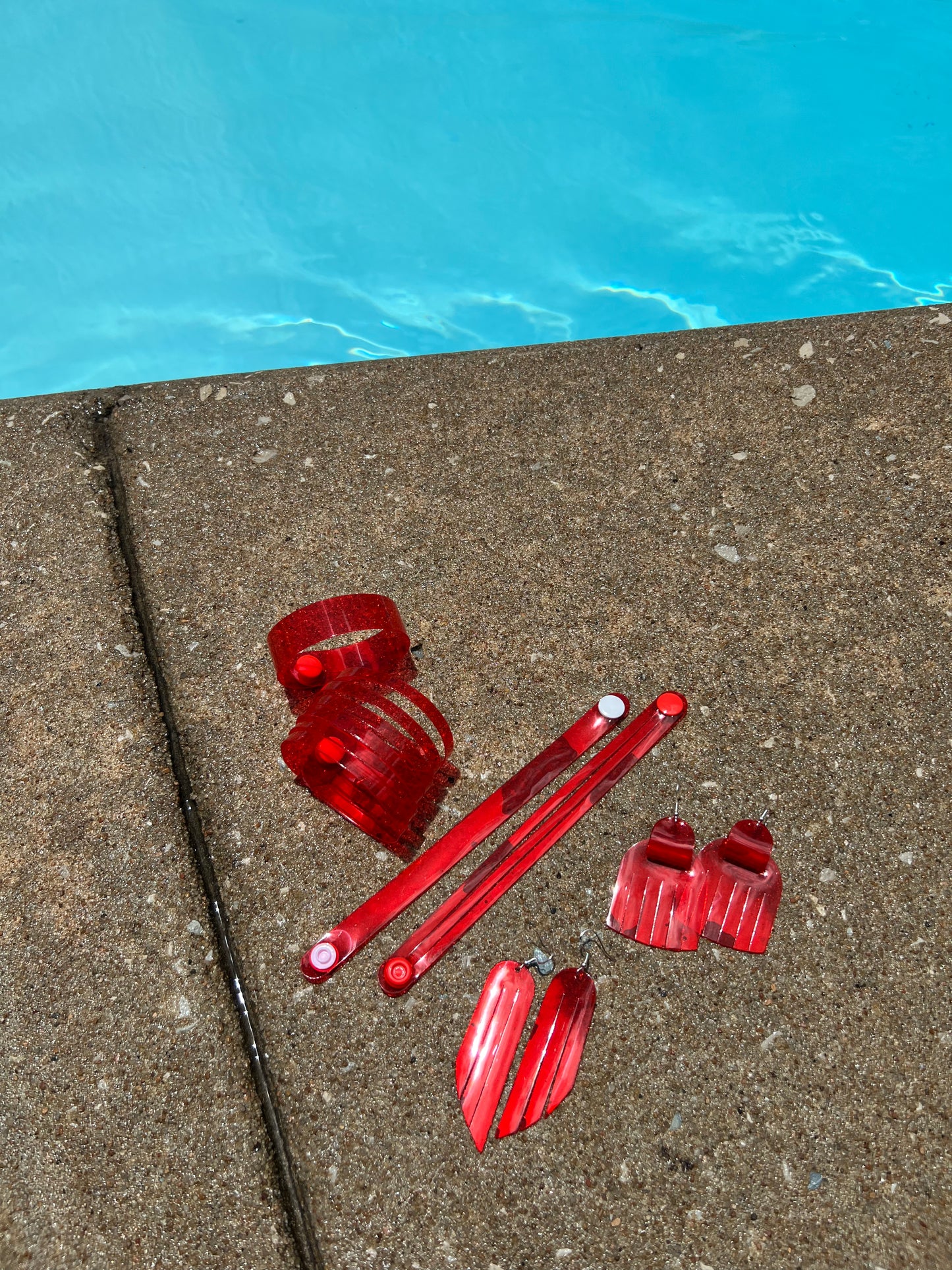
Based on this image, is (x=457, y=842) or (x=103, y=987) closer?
(x=103, y=987)

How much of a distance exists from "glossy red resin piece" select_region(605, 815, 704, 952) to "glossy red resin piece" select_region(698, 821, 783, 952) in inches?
0.9

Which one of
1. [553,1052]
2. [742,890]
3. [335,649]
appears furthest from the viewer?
[335,649]

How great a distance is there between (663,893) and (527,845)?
31 centimetres

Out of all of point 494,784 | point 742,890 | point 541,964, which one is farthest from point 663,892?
point 494,784

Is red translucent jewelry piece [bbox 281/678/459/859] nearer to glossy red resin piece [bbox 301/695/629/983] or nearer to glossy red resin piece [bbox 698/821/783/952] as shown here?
glossy red resin piece [bbox 301/695/629/983]

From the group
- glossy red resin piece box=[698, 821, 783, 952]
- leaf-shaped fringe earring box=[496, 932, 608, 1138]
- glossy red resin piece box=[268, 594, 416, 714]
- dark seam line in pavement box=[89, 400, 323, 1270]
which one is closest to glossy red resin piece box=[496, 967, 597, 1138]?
leaf-shaped fringe earring box=[496, 932, 608, 1138]

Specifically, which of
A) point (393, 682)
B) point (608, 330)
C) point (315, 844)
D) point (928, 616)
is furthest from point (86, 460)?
point (608, 330)

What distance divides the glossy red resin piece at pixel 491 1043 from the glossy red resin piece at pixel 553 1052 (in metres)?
0.03

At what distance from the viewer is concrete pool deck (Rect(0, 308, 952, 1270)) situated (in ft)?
5.69

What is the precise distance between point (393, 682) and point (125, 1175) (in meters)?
1.13

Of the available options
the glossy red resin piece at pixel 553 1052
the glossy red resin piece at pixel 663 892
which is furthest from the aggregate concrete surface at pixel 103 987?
the glossy red resin piece at pixel 663 892

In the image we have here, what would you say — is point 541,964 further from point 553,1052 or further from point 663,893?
point 663,893

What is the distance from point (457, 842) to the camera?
79.8 inches

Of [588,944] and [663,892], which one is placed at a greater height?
[663,892]
